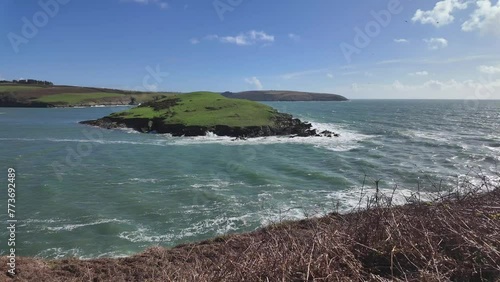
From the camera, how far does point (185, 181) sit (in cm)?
2422

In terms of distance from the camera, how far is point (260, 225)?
16281 mm

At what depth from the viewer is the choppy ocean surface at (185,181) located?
1562 cm

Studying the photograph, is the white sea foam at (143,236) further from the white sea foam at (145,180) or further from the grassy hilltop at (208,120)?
the grassy hilltop at (208,120)

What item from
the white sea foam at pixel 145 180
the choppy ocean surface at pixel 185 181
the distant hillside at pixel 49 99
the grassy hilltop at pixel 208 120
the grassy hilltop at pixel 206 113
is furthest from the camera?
the distant hillside at pixel 49 99

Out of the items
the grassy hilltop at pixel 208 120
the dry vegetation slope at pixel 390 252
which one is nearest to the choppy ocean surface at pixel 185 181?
the dry vegetation slope at pixel 390 252

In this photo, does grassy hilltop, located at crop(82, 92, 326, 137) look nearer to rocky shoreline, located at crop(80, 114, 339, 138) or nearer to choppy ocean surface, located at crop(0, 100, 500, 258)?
rocky shoreline, located at crop(80, 114, 339, 138)

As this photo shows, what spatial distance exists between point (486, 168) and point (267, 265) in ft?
102

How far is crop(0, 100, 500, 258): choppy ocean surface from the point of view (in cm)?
1562

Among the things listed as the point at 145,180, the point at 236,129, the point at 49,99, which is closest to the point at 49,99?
the point at 49,99

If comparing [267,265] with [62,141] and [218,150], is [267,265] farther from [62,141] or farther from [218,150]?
[62,141]

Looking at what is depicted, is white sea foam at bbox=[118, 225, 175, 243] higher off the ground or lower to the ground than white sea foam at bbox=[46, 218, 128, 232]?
lower

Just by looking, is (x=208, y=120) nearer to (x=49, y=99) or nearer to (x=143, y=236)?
(x=143, y=236)

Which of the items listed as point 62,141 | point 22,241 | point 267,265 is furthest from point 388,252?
point 62,141

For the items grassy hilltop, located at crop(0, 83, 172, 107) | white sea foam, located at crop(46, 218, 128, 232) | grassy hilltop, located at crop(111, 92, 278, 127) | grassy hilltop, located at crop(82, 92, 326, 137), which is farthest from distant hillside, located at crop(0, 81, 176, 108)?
white sea foam, located at crop(46, 218, 128, 232)
